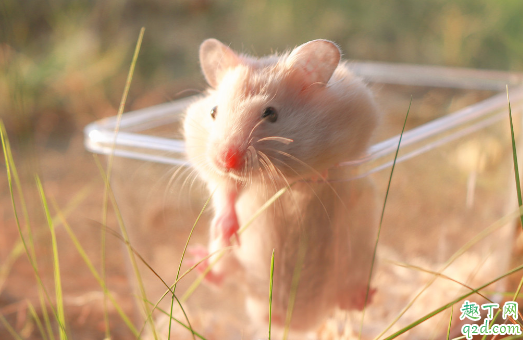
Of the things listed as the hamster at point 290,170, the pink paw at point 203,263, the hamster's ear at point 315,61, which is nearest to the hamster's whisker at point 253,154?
the hamster at point 290,170

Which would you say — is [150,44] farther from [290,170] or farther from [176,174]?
[290,170]

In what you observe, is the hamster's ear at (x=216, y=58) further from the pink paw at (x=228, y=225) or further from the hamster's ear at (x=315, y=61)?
the pink paw at (x=228, y=225)

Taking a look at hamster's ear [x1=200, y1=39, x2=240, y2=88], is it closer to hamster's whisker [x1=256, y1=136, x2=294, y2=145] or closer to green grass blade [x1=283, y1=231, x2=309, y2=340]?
hamster's whisker [x1=256, y1=136, x2=294, y2=145]

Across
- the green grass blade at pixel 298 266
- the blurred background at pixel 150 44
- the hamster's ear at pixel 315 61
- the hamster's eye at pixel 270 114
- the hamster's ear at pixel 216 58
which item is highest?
the blurred background at pixel 150 44

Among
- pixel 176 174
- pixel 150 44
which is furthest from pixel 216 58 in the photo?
pixel 150 44

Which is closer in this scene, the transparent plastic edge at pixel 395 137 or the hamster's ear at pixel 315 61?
the hamster's ear at pixel 315 61

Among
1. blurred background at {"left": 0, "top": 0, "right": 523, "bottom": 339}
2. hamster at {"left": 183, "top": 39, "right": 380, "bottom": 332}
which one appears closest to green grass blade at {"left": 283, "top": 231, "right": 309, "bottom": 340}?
hamster at {"left": 183, "top": 39, "right": 380, "bottom": 332}

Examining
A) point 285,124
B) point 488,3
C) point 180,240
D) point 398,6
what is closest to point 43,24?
point 398,6

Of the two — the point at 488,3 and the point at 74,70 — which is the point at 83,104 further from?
the point at 488,3
